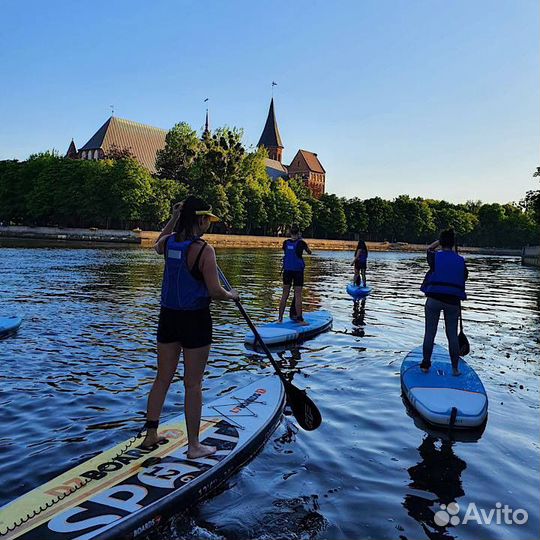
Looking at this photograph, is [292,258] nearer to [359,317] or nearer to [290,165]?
[359,317]

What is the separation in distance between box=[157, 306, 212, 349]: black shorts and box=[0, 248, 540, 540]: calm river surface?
4.71 ft

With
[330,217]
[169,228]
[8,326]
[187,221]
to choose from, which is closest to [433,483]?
[187,221]

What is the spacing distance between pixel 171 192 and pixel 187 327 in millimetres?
77493

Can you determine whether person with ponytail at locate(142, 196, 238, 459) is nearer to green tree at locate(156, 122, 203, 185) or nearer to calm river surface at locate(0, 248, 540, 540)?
calm river surface at locate(0, 248, 540, 540)

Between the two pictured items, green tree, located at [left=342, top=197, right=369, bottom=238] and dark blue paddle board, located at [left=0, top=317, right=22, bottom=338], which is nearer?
dark blue paddle board, located at [left=0, top=317, right=22, bottom=338]

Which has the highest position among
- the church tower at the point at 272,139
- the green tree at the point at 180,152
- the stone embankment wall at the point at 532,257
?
the church tower at the point at 272,139

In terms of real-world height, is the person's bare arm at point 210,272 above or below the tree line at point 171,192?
below

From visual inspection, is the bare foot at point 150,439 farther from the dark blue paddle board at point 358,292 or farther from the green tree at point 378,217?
the green tree at point 378,217

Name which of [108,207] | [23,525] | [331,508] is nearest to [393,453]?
[331,508]

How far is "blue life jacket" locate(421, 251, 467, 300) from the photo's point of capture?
7664mm

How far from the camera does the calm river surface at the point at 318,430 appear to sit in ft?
14.9

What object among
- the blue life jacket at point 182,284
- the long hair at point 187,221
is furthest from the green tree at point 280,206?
the blue life jacket at point 182,284

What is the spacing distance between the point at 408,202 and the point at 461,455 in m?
137

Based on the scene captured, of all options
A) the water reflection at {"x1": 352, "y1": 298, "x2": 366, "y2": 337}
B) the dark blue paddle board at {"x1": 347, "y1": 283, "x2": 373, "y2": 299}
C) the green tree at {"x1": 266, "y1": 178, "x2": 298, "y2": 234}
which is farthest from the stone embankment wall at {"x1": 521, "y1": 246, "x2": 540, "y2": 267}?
the water reflection at {"x1": 352, "y1": 298, "x2": 366, "y2": 337}
